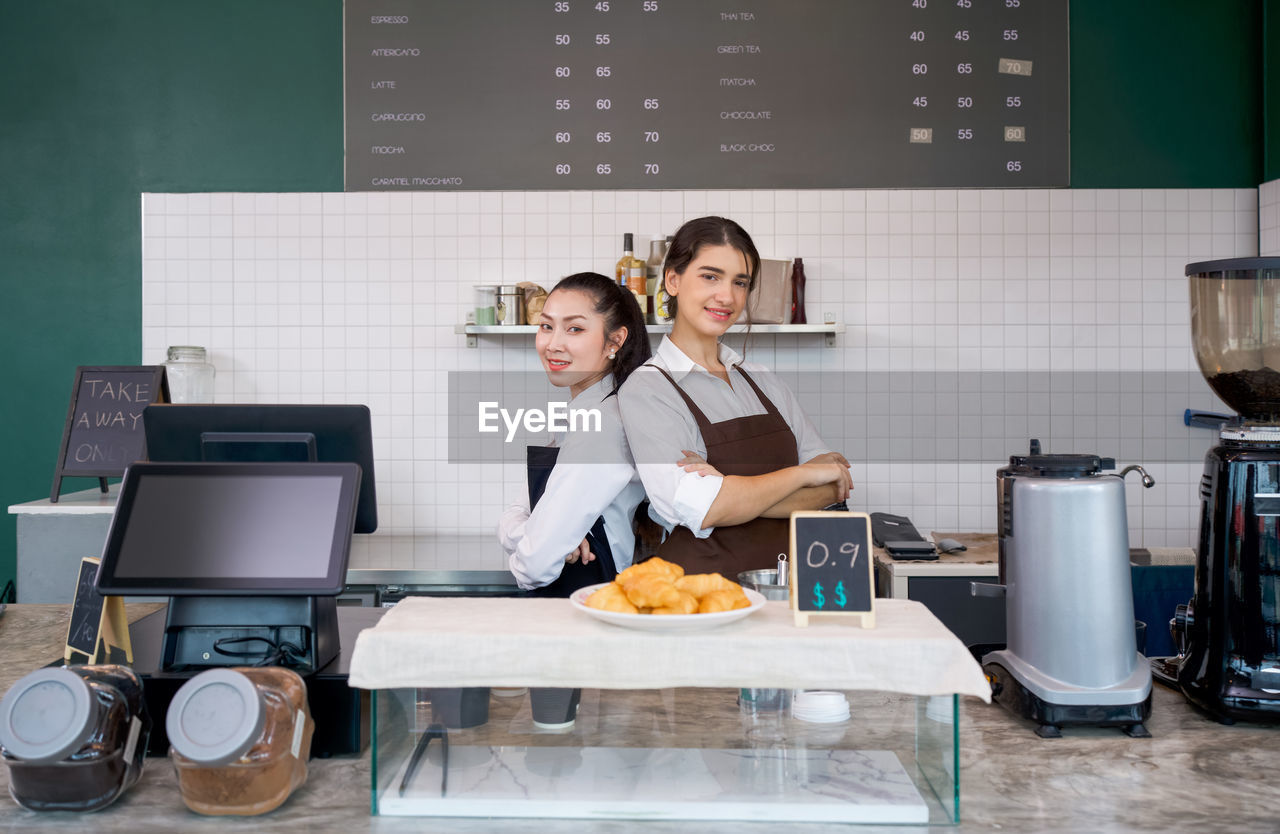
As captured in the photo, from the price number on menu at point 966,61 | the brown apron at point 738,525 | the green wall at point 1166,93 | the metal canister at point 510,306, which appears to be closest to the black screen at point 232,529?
the brown apron at point 738,525

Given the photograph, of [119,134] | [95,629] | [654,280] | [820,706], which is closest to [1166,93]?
[654,280]

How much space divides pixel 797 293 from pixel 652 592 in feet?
8.13

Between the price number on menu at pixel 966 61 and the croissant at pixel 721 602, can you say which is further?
the price number on menu at pixel 966 61

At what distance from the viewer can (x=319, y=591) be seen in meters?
1.28

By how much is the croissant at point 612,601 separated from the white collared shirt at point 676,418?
679 mm

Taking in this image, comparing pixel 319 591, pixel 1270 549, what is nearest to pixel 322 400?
pixel 319 591

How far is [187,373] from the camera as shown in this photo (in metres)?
3.52

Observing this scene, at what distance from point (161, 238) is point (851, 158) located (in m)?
2.56

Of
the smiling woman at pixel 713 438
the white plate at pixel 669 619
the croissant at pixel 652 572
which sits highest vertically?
the smiling woman at pixel 713 438

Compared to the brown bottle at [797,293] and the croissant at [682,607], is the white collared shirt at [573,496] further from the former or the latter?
the brown bottle at [797,293]

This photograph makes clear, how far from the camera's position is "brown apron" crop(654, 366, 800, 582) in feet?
6.52

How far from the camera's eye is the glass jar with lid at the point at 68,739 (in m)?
1.06

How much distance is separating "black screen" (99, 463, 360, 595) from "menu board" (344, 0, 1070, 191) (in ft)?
7.98

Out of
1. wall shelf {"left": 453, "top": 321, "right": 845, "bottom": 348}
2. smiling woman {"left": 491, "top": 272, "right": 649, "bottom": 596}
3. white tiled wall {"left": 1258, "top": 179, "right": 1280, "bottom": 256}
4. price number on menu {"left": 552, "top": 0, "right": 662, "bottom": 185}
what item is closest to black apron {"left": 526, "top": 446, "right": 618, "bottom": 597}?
smiling woman {"left": 491, "top": 272, "right": 649, "bottom": 596}
